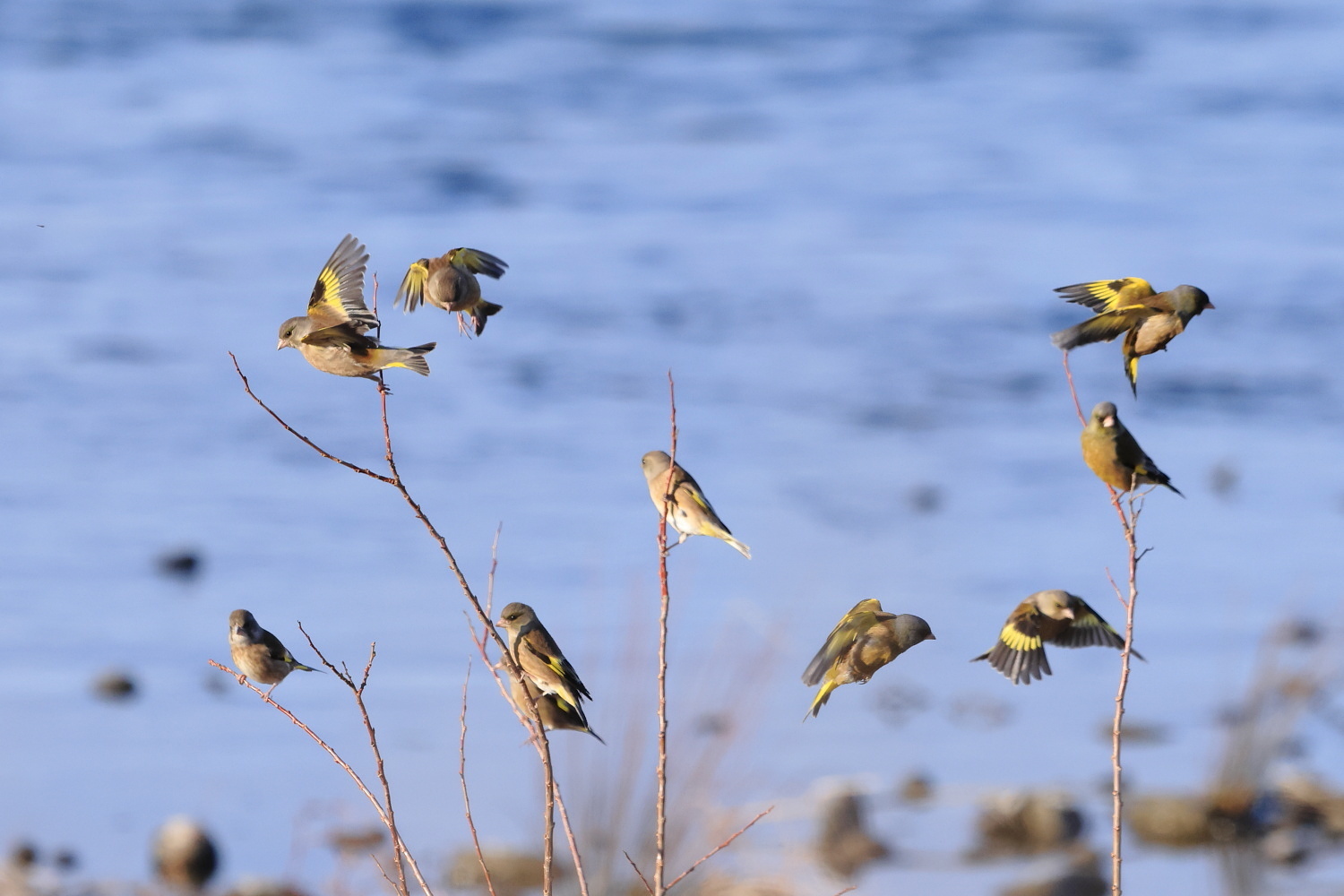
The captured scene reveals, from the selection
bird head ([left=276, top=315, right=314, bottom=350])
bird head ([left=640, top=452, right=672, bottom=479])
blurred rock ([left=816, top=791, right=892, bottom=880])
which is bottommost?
blurred rock ([left=816, top=791, right=892, bottom=880])

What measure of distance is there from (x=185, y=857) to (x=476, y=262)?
5029 mm

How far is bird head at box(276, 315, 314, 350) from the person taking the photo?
381cm

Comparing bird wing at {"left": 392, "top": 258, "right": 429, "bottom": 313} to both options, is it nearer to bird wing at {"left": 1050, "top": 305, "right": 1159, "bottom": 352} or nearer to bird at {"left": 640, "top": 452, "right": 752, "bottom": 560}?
bird at {"left": 640, "top": 452, "right": 752, "bottom": 560}

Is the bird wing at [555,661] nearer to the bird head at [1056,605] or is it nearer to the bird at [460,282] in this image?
the bird at [460,282]

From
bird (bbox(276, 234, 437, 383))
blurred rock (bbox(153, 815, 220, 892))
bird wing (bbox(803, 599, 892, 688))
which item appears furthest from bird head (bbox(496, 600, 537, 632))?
blurred rock (bbox(153, 815, 220, 892))

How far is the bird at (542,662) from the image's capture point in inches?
146

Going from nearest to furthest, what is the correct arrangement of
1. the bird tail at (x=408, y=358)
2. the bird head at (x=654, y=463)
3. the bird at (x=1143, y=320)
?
the bird at (x=1143, y=320) → the bird tail at (x=408, y=358) → the bird head at (x=654, y=463)

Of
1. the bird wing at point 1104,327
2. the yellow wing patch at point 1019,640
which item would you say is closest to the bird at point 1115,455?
the bird wing at point 1104,327

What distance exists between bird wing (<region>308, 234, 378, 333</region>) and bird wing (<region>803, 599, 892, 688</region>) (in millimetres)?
1344

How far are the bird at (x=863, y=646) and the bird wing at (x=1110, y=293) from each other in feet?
2.52

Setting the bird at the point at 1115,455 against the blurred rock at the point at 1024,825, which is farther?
the blurred rock at the point at 1024,825

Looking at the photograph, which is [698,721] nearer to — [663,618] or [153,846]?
[153,846]

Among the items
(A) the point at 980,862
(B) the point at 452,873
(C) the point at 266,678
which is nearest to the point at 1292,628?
(A) the point at 980,862

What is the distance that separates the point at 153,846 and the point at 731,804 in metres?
3.01
